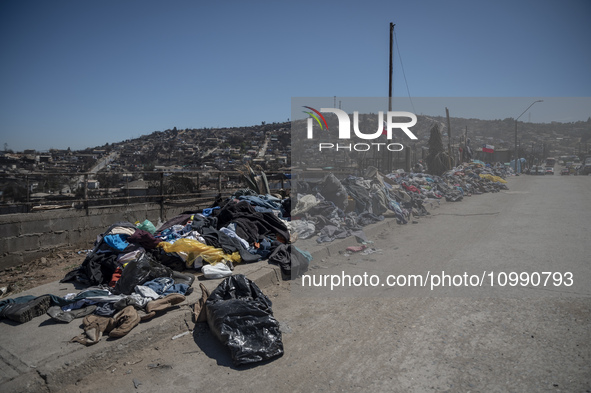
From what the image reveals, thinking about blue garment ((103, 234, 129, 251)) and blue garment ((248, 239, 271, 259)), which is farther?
blue garment ((248, 239, 271, 259))

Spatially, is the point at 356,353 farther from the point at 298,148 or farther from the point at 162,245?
the point at 298,148

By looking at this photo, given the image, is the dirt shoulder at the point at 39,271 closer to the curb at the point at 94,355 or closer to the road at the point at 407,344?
the curb at the point at 94,355

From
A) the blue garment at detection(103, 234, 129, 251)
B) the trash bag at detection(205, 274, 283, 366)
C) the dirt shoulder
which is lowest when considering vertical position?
the dirt shoulder

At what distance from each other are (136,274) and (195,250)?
1160mm

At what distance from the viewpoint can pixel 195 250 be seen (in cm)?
559

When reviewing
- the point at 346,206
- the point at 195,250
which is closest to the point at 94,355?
the point at 195,250

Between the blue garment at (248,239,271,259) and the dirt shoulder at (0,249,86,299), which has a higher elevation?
the blue garment at (248,239,271,259)

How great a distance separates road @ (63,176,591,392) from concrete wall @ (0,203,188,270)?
535cm

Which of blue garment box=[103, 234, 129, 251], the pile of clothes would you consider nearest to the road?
the pile of clothes

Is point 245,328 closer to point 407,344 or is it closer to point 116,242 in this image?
point 407,344

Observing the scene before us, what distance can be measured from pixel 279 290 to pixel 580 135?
9903cm

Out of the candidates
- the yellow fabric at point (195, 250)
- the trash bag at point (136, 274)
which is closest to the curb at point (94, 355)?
the trash bag at point (136, 274)

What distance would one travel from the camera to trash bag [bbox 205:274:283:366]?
318cm

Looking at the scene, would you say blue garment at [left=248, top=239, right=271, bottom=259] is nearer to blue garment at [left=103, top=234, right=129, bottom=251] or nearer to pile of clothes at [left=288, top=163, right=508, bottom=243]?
pile of clothes at [left=288, top=163, right=508, bottom=243]
